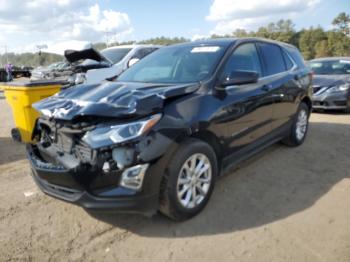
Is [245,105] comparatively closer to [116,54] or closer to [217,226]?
[217,226]

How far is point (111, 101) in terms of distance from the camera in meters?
2.65

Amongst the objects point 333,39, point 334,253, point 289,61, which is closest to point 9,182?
point 334,253

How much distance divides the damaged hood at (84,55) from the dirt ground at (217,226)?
344 cm

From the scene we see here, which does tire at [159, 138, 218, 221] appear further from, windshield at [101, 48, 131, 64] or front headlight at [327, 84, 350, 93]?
front headlight at [327, 84, 350, 93]

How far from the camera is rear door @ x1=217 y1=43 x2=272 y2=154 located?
333 centimetres

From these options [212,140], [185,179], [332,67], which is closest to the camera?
[185,179]

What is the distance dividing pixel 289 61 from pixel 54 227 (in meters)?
4.07

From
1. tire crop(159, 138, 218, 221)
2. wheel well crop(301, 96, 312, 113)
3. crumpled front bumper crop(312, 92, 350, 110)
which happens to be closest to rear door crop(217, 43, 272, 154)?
tire crop(159, 138, 218, 221)

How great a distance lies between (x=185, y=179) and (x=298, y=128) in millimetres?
3060

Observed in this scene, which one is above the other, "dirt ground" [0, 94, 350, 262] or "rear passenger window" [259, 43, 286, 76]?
"rear passenger window" [259, 43, 286, 76]

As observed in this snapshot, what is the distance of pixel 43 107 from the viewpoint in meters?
2.93

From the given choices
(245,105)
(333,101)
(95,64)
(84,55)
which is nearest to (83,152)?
(245,105)

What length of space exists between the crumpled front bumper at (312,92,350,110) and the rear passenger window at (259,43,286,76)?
4.13 m

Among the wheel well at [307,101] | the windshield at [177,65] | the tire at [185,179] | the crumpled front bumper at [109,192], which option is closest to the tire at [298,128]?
the wheel well at [307,101]
